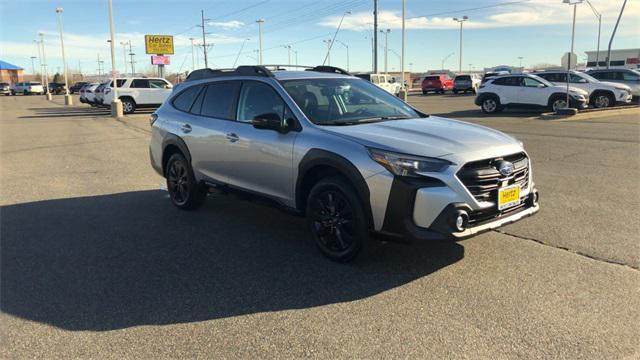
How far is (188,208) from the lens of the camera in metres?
6.62

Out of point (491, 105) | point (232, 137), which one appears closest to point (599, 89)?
point (491, 105)

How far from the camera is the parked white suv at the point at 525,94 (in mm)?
20203

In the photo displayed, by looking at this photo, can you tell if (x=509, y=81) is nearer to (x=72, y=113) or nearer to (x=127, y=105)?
(x=127, y=105)

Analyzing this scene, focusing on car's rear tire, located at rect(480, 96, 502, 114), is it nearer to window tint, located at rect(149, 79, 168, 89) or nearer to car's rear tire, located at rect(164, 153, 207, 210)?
window tint, located at rect(149, 79, 168, 89)

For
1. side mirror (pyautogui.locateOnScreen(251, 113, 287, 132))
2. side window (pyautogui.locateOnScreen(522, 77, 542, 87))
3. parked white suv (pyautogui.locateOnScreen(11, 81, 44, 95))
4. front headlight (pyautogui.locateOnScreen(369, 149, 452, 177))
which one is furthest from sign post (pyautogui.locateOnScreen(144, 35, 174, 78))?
front headlight (pyautogui.locateOnScreen(369, 149, 452, 177))

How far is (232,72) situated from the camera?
6.05 m

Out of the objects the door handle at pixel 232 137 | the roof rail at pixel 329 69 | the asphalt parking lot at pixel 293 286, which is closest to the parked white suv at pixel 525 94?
the asphalt parking lot at pixel 293 286

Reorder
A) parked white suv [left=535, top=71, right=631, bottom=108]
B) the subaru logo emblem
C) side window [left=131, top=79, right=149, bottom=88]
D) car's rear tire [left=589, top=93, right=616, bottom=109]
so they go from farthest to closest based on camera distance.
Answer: side window [left=131, top=79, right=149, bottom=88], car's rear tire [left=589, top=93, right=616, bottom=109], parked white suv [left=535, top=71, right=631, bottom=108], the subaru logo emblem

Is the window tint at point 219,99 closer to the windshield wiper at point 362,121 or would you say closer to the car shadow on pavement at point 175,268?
the car shadow on pavement at point 175,268

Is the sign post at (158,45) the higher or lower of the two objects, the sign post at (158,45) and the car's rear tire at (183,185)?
the higher

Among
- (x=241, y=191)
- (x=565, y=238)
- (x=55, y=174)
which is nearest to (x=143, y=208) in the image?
(x=241, y=191)

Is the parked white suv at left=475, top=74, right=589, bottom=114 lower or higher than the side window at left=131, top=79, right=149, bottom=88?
lower

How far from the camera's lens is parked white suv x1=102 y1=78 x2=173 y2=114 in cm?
2761

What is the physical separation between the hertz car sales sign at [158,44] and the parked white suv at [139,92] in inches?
922
